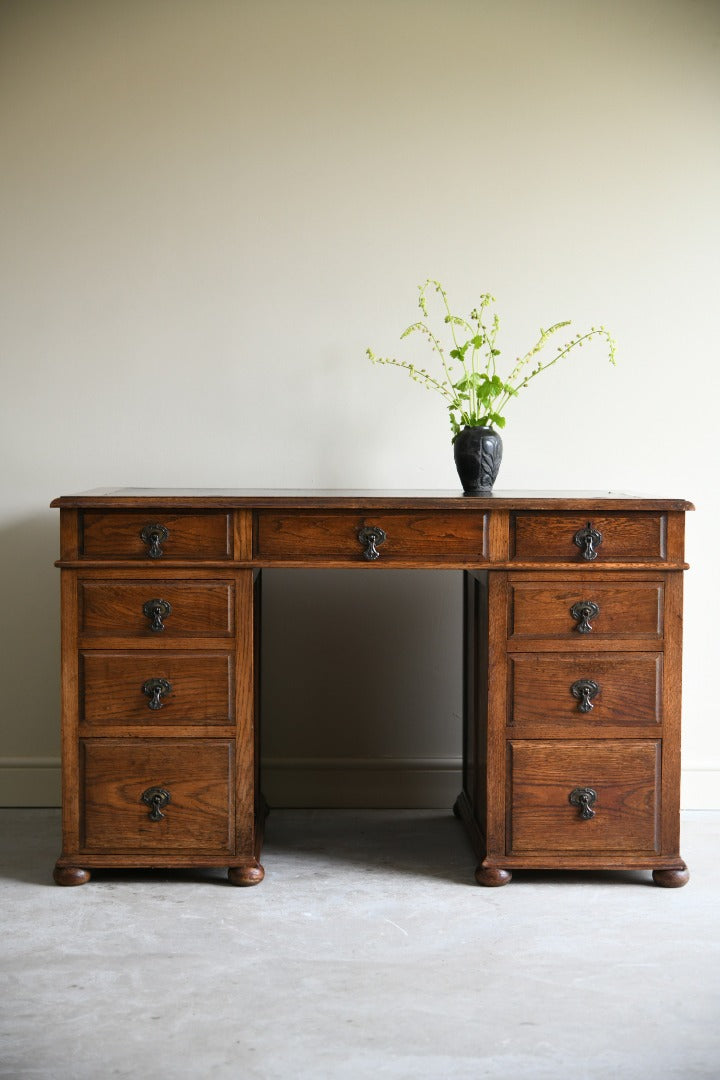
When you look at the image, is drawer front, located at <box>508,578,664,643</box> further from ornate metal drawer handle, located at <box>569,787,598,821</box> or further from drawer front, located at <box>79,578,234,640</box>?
drawer front, located at <box>79,578,234,640</box>

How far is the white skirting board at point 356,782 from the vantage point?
3.06m

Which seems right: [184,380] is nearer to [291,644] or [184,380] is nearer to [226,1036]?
[291,644]

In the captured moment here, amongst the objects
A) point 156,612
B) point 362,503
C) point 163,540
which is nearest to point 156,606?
point 156,612

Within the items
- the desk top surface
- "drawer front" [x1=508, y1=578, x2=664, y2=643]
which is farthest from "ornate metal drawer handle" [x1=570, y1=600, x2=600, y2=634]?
the desk top surface

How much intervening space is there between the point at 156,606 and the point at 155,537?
158 millimetres

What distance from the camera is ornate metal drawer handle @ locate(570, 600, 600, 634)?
2426 millimetres

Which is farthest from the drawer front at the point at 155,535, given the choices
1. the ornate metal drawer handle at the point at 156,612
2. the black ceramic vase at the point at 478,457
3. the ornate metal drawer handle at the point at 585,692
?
the ornate metal drawer handle at the point at 585,692

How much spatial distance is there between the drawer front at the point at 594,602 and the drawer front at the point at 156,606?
2.21ft

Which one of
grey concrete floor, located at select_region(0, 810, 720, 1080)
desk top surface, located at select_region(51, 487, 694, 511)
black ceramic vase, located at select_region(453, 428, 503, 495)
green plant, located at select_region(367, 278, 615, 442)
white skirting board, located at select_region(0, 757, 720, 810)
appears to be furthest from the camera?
white skirting board, located at select_region(0, 757, 720, 810)

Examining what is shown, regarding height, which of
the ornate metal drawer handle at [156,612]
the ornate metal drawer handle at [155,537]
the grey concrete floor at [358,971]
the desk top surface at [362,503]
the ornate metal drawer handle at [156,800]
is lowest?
the grey concrete floor at [358,971]

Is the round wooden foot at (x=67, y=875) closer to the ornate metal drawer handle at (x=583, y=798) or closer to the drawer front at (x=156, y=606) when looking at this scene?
the drawer front at (x=156, y=606)

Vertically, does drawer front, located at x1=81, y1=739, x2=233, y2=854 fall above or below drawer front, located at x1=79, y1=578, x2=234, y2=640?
below

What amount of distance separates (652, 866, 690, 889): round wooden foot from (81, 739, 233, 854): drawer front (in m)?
1.00

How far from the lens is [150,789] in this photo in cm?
243
